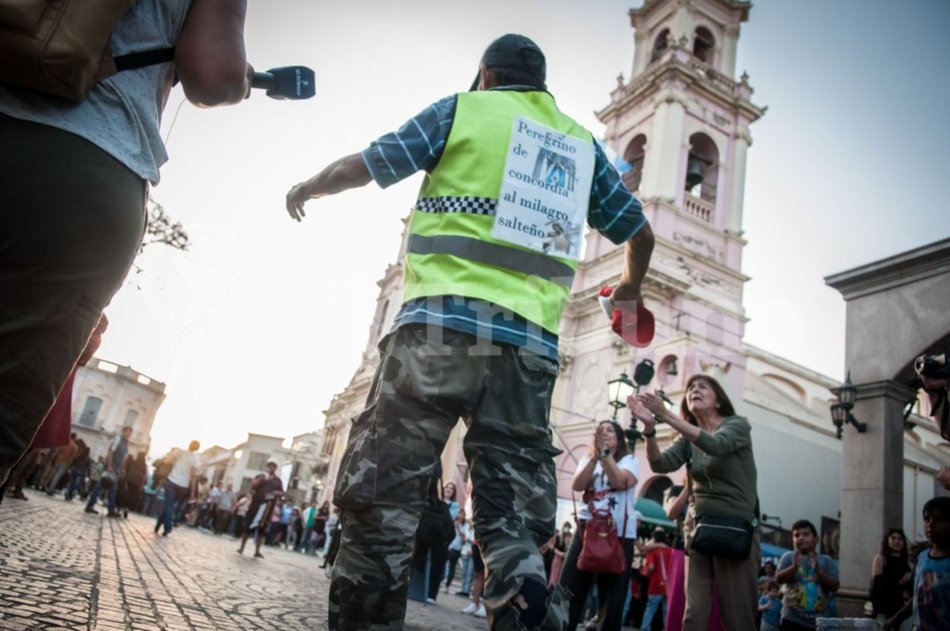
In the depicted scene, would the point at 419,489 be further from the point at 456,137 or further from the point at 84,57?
the point at 84,57

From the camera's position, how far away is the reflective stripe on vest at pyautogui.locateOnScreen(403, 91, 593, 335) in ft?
6.25

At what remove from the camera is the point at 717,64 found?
2938 centimetres

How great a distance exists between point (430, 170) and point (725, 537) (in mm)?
2873

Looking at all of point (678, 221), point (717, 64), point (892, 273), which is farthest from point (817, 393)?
point (892, 273)

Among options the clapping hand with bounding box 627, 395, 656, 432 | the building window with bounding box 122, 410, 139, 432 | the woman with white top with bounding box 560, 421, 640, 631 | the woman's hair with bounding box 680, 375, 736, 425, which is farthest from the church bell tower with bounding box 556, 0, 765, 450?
the building window with bounding box 122, 410, 139, 432

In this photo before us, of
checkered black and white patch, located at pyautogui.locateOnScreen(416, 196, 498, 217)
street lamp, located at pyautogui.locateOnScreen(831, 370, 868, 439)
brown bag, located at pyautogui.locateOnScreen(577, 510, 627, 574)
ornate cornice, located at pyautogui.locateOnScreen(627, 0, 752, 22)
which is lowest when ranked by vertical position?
brown bag, located at pyautogui.locateOnScreen(577, 510, 627, 574)

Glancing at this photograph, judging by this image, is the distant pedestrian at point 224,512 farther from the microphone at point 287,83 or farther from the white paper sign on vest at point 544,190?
the white paper sign on vest at point 544,190

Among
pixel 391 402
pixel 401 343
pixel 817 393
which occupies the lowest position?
pixel 391 402

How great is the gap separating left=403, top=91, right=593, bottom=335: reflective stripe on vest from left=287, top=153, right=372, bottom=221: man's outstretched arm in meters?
0.22

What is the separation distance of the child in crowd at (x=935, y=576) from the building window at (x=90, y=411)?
7296 cm

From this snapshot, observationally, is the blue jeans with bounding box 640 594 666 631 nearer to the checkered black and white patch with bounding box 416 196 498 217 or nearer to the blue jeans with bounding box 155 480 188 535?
the blue jeans with bounding box 155 480 188 535

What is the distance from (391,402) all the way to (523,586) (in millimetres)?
569

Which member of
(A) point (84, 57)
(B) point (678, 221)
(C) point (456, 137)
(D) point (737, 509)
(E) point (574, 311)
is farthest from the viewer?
(E) point (574, 311)

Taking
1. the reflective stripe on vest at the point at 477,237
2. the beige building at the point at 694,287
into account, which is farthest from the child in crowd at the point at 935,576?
the beige building at the point at 694,287
